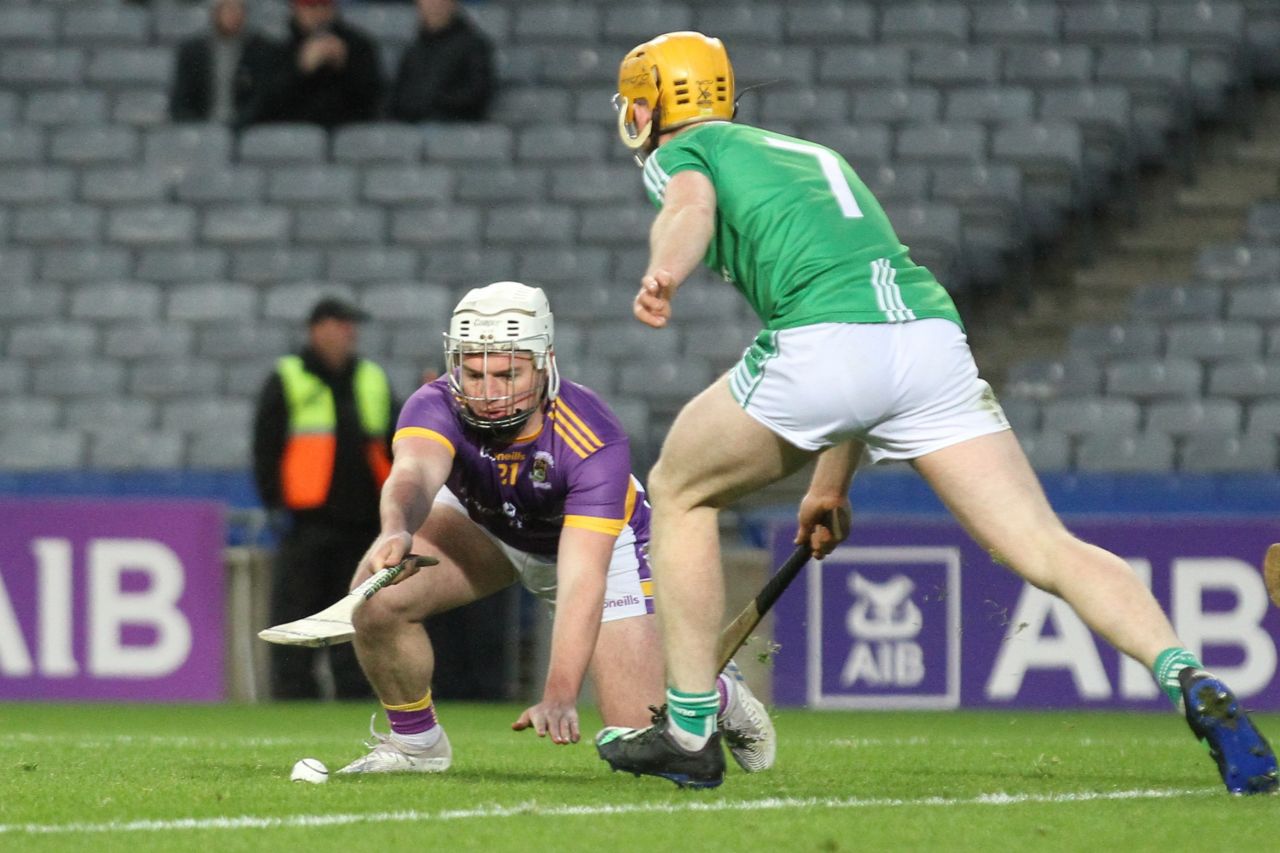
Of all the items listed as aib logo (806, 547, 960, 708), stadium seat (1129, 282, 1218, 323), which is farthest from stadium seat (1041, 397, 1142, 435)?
aib logo (806, 547, 960, 708)

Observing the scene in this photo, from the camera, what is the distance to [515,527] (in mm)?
5641

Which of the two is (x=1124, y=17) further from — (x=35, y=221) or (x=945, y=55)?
(x=35, y=221)

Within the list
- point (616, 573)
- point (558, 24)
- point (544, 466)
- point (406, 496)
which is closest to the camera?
point (406, 496)

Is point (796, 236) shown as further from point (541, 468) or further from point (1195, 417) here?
point (1195, 417)

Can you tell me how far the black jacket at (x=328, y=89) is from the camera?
41.7 ft

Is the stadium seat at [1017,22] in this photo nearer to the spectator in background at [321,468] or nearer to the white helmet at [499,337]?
the spectator in background at [321,468]

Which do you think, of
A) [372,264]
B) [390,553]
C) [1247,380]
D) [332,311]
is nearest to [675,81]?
[390,553]

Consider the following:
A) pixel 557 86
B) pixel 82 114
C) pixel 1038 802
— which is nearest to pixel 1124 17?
pixel 557 86

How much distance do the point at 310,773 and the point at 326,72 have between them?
8.09m

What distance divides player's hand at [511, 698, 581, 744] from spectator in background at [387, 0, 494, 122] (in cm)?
795

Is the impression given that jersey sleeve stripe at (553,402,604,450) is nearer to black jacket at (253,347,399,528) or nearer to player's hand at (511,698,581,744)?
player's hand at (511,698,581,744)

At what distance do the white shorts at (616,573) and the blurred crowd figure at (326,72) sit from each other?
6996 mm

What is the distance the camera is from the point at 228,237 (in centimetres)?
1280

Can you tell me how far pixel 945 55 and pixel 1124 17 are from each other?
1048mm
